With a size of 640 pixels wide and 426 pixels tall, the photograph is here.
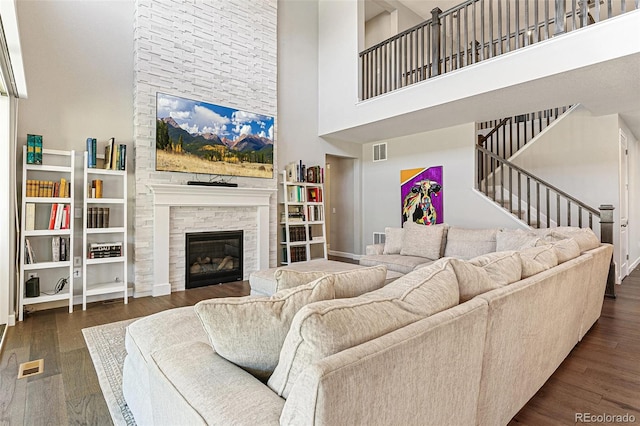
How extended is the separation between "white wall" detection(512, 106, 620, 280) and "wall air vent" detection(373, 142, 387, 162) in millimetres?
2487

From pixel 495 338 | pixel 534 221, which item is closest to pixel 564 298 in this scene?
pixel 495 338

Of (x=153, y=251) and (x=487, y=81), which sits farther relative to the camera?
(x=153, y=251)

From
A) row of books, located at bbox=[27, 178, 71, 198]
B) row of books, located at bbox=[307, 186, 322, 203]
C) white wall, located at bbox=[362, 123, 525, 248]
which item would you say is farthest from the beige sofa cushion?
row of books, located at bbox=[27, 178, 71, 198]

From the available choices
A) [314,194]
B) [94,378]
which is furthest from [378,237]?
[94,378]

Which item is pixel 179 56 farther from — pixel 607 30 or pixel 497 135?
pixel 497 135

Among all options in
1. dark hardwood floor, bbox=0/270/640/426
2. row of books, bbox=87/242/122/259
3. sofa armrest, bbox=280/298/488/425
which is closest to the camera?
sofa armrest, bbox=280/298/488/425

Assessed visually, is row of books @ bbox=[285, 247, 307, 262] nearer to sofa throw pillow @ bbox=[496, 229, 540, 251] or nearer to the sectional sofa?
sofa throw pillow @ bbox=[496, 229, 540, 251]

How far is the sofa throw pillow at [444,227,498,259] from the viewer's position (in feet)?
13.3

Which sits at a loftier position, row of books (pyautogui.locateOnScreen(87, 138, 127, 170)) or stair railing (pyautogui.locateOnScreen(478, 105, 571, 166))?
stair railing (pyautogui.locateOnScreen(478, 105, 571, 166))

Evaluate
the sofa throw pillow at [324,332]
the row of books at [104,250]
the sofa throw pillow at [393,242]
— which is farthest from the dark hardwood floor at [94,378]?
the sofa throw pillow at [393,242]

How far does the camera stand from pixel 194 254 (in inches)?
183

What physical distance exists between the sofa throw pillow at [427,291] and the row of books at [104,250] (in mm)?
3651

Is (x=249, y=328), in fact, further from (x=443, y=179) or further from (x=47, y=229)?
(x=443, y=179)

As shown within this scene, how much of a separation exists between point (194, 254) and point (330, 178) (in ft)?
12.9
